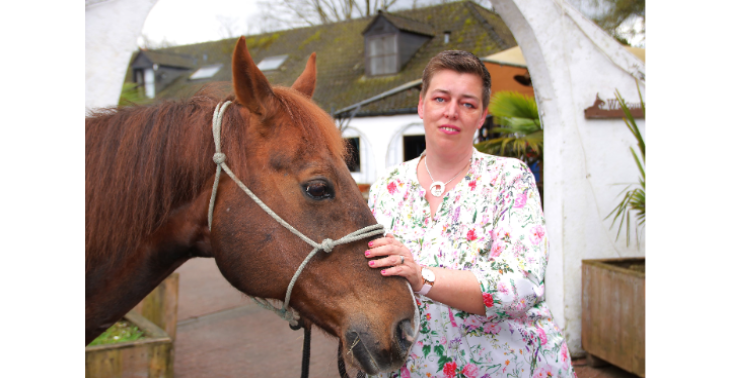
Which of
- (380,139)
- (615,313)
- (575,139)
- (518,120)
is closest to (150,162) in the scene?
(575,139)

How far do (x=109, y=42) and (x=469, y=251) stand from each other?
2.09 meters

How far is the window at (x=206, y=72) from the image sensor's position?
729 inches

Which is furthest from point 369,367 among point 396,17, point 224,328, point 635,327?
point 396,17

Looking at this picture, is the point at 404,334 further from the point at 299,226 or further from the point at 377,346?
the point at 299,226

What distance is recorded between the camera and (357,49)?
1661 cm

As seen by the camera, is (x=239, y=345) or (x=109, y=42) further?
(x=239, y=345)

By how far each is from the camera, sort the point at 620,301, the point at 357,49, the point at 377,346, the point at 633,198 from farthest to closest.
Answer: the point at 357,49
the point at 633,198
the point at 620,301
the point at 377,346

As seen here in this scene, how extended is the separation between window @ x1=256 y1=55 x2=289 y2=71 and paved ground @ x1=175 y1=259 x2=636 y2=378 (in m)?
11.9

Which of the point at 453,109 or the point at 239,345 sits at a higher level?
the point at 453,109

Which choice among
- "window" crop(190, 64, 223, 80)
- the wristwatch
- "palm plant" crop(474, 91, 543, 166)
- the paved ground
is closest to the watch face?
the wristwatch

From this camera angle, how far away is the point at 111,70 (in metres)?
2.41

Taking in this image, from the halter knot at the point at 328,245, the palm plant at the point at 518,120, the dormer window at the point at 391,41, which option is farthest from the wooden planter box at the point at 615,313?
the dormer window at the point at 391,41

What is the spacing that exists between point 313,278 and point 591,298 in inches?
123

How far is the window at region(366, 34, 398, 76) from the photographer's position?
1460cm
